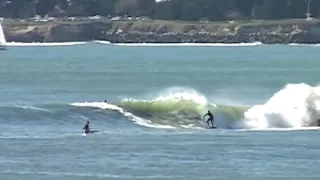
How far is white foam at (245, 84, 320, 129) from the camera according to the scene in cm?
6041

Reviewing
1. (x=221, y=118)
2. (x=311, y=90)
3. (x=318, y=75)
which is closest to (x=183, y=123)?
(x=221, y=118)

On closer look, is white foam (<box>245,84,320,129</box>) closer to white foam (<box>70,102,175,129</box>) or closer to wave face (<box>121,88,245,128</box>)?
wave face (<box>121,88,245,128</box>)

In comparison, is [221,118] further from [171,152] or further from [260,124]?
[171,152]

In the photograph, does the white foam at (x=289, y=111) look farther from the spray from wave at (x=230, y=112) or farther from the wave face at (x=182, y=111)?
the wave face at (x=182, y=111)

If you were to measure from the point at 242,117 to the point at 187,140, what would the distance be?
11528 millimetres

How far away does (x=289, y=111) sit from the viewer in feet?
203

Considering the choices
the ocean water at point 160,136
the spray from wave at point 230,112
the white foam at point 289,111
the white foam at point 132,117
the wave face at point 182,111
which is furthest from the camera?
the wave face at point 182,111

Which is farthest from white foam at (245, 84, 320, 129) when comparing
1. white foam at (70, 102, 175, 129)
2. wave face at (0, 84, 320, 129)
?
white foam at (70, 102, 175, 129)

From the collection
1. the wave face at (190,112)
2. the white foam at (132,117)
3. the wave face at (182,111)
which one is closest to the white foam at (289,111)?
the wave face at (190,112)

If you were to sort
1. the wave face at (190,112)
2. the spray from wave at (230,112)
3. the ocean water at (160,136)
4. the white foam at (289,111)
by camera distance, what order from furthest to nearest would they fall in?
1. the wave face at (190,112)
2. the spray from wave at (230,112)
3. the white foam at (289,111)
4. the ocean water at (160,136)

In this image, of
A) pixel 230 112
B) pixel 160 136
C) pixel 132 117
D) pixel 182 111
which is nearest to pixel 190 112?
pixel 182 111

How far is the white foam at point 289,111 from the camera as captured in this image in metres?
60.4

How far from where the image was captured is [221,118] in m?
63.0

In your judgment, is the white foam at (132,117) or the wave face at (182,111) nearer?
the white foam at (132,117)
